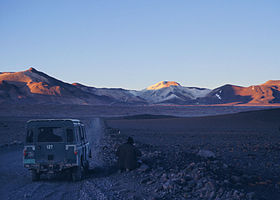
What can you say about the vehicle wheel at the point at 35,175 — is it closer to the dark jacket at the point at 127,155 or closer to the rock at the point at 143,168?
the dark jacket at the point at 127,155

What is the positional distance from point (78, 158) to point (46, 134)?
1255 millimetres

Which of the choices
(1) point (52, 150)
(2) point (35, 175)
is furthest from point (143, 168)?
(2) point (35, 175)

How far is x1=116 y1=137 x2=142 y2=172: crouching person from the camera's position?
41.7 feet

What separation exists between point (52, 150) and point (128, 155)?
254 cm

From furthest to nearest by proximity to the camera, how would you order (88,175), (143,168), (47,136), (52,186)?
(88,175) < (143,168) < (47,136) < (52,186)

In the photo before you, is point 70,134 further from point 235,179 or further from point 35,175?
point 235,179

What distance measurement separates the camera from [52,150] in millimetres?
11539

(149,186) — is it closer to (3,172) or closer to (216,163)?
(216,163)

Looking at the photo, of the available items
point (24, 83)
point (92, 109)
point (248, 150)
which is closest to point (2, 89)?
point (24, 83)

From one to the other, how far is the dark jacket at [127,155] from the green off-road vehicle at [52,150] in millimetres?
1526

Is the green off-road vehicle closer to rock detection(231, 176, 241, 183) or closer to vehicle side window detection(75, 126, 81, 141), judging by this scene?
vehicle side window detection(75, 126, 81, 141)

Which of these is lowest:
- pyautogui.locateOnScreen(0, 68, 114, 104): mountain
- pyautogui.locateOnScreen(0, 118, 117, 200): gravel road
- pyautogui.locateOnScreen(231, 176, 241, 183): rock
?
pyautogui.locateOnScreen(0, 118, 117, 200): gravel road

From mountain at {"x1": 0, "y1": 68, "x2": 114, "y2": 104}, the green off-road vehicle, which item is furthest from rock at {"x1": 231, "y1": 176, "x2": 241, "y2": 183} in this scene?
mountain at {"x1": 0, "y1": 68, "x2": 114, "y2": 104}

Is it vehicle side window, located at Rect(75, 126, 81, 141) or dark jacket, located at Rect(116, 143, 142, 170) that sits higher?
vehicle side window, located at Rect(75, 126, 81, 141)
